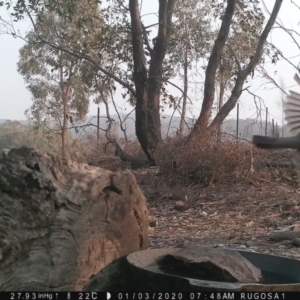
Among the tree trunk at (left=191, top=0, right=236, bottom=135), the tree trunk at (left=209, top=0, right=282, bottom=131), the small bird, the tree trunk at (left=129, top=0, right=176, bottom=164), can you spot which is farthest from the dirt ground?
the tree trunk at (left=209, top=0, right=282, bottom=131)

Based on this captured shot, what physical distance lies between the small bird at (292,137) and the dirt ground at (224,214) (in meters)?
1.22

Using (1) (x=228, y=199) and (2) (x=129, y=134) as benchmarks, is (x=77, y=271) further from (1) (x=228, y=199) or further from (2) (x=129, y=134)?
(2) (x=129, y=134)

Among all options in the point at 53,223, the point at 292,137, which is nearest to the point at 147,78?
the point at 292,137

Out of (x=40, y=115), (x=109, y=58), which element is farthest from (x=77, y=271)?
(x=40, y=115)

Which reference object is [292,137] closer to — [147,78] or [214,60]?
[214,60]

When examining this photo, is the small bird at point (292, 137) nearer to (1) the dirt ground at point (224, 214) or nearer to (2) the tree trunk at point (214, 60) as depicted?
(1) the dirt ground at point (224, 214)

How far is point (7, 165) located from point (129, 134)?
33.8ft

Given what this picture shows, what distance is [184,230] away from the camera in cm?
620

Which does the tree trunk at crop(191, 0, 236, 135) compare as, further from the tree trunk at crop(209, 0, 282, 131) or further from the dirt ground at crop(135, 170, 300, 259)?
the dirt ground at crop(135, 170, 300, 259)

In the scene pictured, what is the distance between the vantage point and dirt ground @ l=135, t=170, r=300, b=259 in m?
5.49

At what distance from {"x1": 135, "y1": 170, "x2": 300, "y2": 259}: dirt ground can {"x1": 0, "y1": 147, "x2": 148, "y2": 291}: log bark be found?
1901mm

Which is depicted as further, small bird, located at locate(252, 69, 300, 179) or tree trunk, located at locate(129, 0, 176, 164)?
tree trunk, located at locate(129, 0, 176, 164)

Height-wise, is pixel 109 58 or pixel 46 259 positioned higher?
pixel 109 58

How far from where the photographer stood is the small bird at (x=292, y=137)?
3.91 metres
